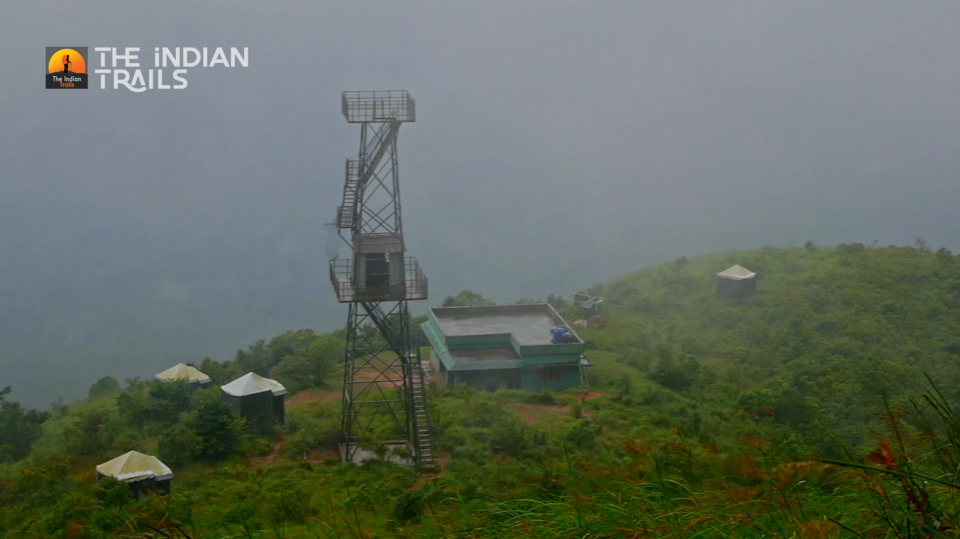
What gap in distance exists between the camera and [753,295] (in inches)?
1085

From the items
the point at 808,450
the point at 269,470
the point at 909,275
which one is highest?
the point at 909,275

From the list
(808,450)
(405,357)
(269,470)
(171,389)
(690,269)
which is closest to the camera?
(808,450)

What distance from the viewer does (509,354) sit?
69.4ft

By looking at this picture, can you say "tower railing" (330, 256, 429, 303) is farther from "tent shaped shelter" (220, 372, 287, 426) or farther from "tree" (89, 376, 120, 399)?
"tree" (89, 376, 120, 399)

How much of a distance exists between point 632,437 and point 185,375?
37.6 ft

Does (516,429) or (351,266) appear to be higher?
(351,266)

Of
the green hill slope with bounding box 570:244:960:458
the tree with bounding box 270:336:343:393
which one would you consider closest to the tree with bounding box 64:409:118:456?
the tree with bounding box 270:336:343:393

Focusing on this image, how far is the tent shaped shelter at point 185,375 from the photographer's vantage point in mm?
19344

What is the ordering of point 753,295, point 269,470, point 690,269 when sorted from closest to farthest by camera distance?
1. point 269,470
2. point 753,295
3. point 690,269

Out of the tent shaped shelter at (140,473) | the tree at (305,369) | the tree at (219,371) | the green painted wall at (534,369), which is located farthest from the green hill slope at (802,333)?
the tree at (219,371)

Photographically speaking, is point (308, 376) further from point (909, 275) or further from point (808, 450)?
point (909, 275)

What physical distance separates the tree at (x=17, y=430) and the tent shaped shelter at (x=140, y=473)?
481 cm

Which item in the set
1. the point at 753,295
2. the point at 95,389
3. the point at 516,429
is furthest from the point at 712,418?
the point at 95,389

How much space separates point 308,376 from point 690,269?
18291 millimetres
